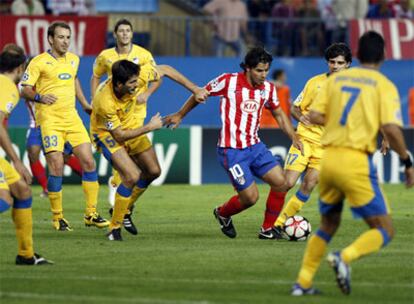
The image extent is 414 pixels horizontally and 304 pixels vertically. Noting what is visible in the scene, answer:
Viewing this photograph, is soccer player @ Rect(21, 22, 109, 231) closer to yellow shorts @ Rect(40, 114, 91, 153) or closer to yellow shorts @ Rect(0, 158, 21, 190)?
yellow shorts @ Rect(40, 114, 91, 153)

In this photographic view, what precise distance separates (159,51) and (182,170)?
5.23m

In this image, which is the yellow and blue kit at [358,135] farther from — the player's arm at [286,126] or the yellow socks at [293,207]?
the yellow socks at [293,207]

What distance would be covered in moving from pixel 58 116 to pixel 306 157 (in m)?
3.30

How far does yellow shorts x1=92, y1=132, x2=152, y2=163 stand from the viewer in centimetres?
1452

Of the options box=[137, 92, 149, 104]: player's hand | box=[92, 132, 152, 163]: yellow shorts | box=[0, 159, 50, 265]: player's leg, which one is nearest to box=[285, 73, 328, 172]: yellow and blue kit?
box=[92, 132, 152, 163]: yellow shorts

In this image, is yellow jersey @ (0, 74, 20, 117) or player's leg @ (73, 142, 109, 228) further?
player's leg @ (73, 142, 109, 228)

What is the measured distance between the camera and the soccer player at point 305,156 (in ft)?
47.9

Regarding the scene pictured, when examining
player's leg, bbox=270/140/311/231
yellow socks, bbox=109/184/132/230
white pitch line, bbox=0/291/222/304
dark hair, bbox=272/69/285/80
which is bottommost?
dark hair, bbox=272/69/285/80

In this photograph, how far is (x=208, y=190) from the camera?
22266 mm

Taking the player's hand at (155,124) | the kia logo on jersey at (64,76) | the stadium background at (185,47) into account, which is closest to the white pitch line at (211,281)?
the player's hand at (155,124)

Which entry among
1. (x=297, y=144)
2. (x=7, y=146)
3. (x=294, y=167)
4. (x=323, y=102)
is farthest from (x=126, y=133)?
(x=323, y=102)

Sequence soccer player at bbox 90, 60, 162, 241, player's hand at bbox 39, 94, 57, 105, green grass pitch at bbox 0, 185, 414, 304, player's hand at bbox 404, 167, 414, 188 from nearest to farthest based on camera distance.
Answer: green grass pitch at bbox 0, 185, 414, 304 < player's hand at bbox 404, 167, 414, 188 < soccer player at bbox 90, 60, 162, 241 < player's hand at bbox 39, 94, 57, 105

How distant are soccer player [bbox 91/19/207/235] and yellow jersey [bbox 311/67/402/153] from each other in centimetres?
419

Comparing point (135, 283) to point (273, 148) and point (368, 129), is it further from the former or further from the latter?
point (273, 148)
